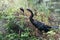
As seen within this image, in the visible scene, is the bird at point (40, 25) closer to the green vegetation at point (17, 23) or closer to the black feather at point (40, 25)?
the black feather at point (40, 25)

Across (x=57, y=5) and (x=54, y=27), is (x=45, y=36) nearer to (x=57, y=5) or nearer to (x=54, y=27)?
(x=54, y=27)

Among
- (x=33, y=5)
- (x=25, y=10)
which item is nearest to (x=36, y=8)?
(x=33, y=5)

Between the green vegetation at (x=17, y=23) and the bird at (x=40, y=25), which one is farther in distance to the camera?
the bird at (x=40, y=25)

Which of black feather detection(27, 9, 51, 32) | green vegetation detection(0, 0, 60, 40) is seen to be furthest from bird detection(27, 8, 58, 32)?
green vegetation detection(0, 0, 60, 40)

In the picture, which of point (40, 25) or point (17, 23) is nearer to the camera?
point (17, 23)

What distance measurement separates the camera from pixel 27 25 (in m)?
8.04

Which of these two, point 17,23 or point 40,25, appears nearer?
point 17,23

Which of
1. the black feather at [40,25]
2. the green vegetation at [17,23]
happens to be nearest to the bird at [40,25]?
the black feather at [40,25]

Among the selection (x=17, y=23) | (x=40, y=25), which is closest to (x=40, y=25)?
(x=40, y=25)

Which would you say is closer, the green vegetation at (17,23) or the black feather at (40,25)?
the green vegetation at (17,23)

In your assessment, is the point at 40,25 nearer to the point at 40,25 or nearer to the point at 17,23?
the point at 40,25

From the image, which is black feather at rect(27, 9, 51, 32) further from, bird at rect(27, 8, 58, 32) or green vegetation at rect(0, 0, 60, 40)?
green vegetation at rect(0, 0, 60, 40)

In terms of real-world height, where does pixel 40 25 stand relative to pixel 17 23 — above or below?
below

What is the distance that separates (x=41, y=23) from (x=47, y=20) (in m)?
0.93
